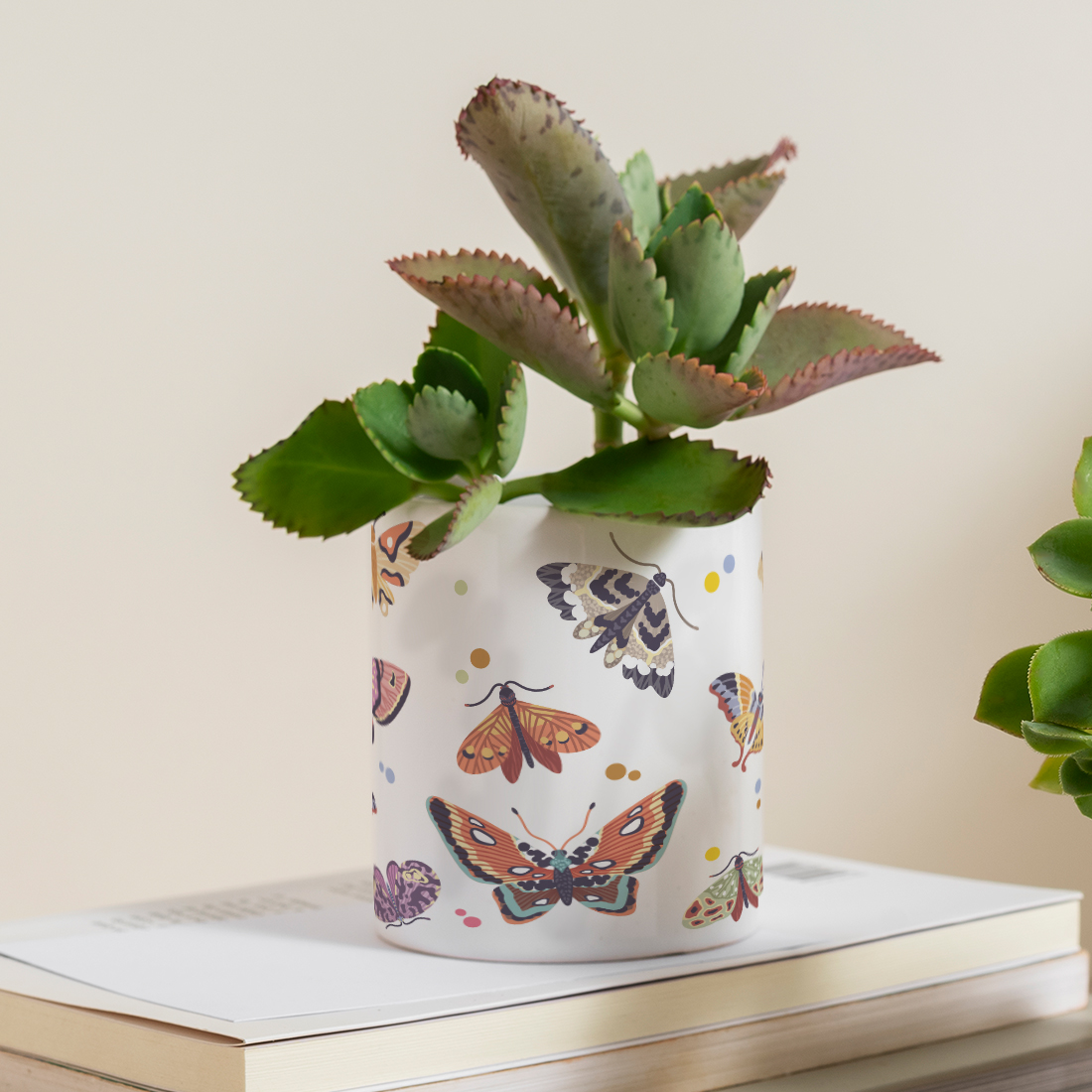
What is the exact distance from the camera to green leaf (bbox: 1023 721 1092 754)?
→ 0.36 meters

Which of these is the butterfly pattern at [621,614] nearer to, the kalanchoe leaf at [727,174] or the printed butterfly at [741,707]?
the printed butterfly at [741,707]

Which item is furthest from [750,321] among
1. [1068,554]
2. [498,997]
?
[498,997]

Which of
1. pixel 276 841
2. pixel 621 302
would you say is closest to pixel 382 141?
pixel 276 841

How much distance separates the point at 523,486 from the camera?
466 millimetres

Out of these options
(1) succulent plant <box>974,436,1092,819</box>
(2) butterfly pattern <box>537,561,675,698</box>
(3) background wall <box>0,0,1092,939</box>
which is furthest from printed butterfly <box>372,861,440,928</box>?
(3) background wall <box>0,0,1092,939</box>

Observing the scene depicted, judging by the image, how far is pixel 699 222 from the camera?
0.42 meters

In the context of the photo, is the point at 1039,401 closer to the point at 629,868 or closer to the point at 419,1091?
the point at 629,868

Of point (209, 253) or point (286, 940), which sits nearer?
point (286, 940)

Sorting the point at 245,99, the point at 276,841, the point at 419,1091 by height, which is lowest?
the point at 276,841

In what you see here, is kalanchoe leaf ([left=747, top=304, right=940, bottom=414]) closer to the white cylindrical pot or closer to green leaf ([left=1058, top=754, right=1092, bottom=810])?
the white cylindrical pot

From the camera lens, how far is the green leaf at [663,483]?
0.43 m

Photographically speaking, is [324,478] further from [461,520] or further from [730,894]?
[730,894]

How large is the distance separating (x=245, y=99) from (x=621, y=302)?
0.78 metres

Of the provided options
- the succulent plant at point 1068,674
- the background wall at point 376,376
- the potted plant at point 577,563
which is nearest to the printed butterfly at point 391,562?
the potted plant at point 577,563
